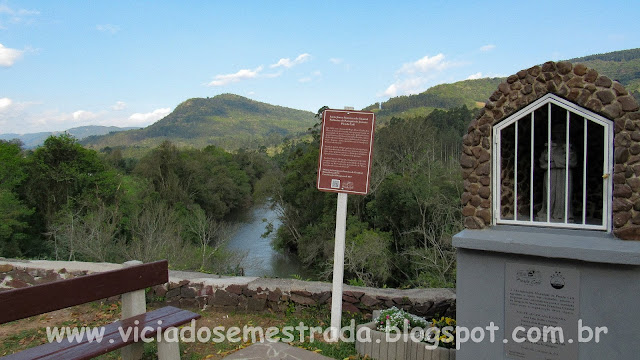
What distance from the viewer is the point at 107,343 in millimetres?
3109

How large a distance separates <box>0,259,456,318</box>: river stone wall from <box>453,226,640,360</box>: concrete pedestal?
3.95 ft

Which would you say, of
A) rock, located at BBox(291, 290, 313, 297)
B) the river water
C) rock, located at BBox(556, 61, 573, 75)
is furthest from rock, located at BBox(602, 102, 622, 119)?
the river water

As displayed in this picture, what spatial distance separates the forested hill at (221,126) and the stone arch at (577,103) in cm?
8344

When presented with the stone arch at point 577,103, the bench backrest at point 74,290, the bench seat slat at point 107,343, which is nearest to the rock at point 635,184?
the stone arch at point 577,103

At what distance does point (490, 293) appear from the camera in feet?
11.1

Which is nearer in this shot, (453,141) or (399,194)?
(399,194)

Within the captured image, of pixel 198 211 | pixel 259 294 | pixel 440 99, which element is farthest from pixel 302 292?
pixel 440 99

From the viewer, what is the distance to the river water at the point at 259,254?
81.5ft

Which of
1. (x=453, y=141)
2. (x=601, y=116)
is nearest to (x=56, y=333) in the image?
(x=601, y=116)

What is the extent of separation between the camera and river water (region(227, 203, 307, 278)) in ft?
81.5

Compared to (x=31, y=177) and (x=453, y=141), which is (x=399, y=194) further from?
(x=31, y=177)

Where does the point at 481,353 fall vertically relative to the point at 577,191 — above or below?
below

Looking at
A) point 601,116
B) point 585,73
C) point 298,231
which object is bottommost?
point 298,231

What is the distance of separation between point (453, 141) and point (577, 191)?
114 feet
